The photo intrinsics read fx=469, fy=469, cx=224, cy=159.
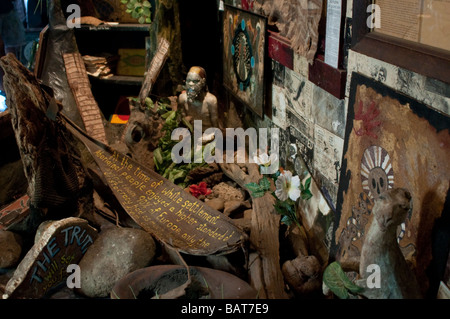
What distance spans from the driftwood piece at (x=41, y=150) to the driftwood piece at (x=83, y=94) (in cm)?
134

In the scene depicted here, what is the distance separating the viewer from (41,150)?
2580 mm

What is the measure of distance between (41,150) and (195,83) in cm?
136

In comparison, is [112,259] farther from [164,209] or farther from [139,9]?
[139,9]

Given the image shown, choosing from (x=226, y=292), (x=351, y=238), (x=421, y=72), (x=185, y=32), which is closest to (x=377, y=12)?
(x=421, y=72)

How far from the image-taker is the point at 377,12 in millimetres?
1700

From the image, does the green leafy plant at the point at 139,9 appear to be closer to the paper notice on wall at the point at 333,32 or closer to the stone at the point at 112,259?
the stone at the point at 112,259

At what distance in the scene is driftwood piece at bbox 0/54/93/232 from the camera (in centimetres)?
253

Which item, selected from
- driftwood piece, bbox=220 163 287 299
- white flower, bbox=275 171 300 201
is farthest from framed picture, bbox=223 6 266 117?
white flower, bbox=275 171 300 201

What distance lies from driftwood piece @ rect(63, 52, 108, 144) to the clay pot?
7.67 feet

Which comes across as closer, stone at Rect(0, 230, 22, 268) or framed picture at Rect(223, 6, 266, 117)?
stone at Rect(0, 230, 22, 268)

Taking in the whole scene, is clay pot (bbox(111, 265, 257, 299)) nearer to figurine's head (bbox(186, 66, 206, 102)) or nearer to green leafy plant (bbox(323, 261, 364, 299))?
green leafy plant (bbox(323, 261, 364, 299))

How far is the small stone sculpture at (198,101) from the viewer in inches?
141
